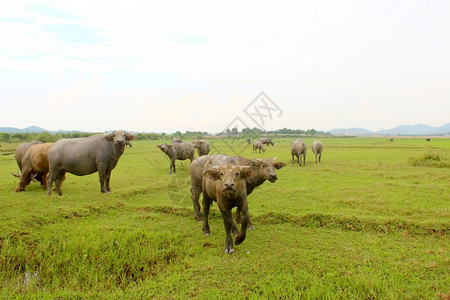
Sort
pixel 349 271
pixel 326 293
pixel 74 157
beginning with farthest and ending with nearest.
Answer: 1. pixel 74 157
2. pixel 349 271
3. pixel 326 293

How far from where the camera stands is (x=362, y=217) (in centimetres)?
637

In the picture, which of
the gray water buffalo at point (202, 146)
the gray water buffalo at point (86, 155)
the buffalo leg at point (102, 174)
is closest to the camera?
the gray water buffalo at point (86, 155)

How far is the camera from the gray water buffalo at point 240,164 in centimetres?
598

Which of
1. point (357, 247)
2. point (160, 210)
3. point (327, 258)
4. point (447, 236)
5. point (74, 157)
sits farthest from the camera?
point (74, 157)

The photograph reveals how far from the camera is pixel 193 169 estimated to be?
6715mm

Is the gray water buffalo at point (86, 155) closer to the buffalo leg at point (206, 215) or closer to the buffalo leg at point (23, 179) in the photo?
the buffalo leg at point (23, 179)

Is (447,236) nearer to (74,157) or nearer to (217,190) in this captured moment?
(217,190)

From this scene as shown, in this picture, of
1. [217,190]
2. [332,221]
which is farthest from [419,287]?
[217,190]

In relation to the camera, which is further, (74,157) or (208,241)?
(74,157)

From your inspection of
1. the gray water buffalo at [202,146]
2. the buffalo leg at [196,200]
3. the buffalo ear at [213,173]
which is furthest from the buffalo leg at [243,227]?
the gray water buffalo at [202,146]

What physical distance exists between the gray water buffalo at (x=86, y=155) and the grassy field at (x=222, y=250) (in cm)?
91

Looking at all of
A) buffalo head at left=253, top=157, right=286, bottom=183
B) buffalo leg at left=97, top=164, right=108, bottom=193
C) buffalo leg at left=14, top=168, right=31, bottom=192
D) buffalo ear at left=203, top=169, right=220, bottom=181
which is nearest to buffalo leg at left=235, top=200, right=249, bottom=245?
buffalo ear at left=203, top=169, right=220, bottom=181

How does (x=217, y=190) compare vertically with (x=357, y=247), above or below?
above

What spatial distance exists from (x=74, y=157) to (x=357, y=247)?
802 cm
